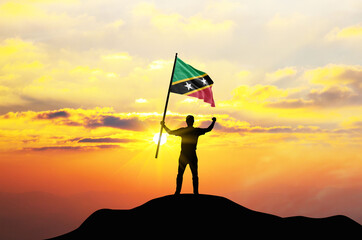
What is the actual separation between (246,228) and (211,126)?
18.1ft

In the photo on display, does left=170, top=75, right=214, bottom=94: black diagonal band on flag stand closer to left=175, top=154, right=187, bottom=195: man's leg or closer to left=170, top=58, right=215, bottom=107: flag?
left=170, top=58, right=215, bottom=107: flag

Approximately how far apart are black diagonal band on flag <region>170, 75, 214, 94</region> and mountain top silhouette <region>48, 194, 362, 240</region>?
5.68 m

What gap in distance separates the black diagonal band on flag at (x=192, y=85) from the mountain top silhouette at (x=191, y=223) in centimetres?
568

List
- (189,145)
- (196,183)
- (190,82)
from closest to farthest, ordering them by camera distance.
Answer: (189,145) < (196,183) < (190,82)

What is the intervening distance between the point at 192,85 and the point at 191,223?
295 inches

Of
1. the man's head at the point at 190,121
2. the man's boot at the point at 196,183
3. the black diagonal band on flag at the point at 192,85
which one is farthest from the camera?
the black diagonal band on flag at the point at 192,85

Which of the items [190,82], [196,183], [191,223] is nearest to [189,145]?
[196,183]

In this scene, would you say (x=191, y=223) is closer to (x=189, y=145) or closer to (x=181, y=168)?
(x=181, y=168)

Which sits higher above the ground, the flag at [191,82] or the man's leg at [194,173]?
the flag at [191,82]

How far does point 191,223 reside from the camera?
1998cm

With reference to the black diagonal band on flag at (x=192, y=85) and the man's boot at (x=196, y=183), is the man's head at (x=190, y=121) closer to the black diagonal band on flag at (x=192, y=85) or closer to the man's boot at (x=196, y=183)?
the black diagonal band on flag at (x=192, y=85)

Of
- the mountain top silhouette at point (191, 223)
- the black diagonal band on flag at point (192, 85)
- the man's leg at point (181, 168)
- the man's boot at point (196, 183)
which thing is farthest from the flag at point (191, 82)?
the mountain top silhouette at point (191, 223)

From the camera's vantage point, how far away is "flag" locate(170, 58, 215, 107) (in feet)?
72.7

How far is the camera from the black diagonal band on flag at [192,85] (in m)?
22.1
